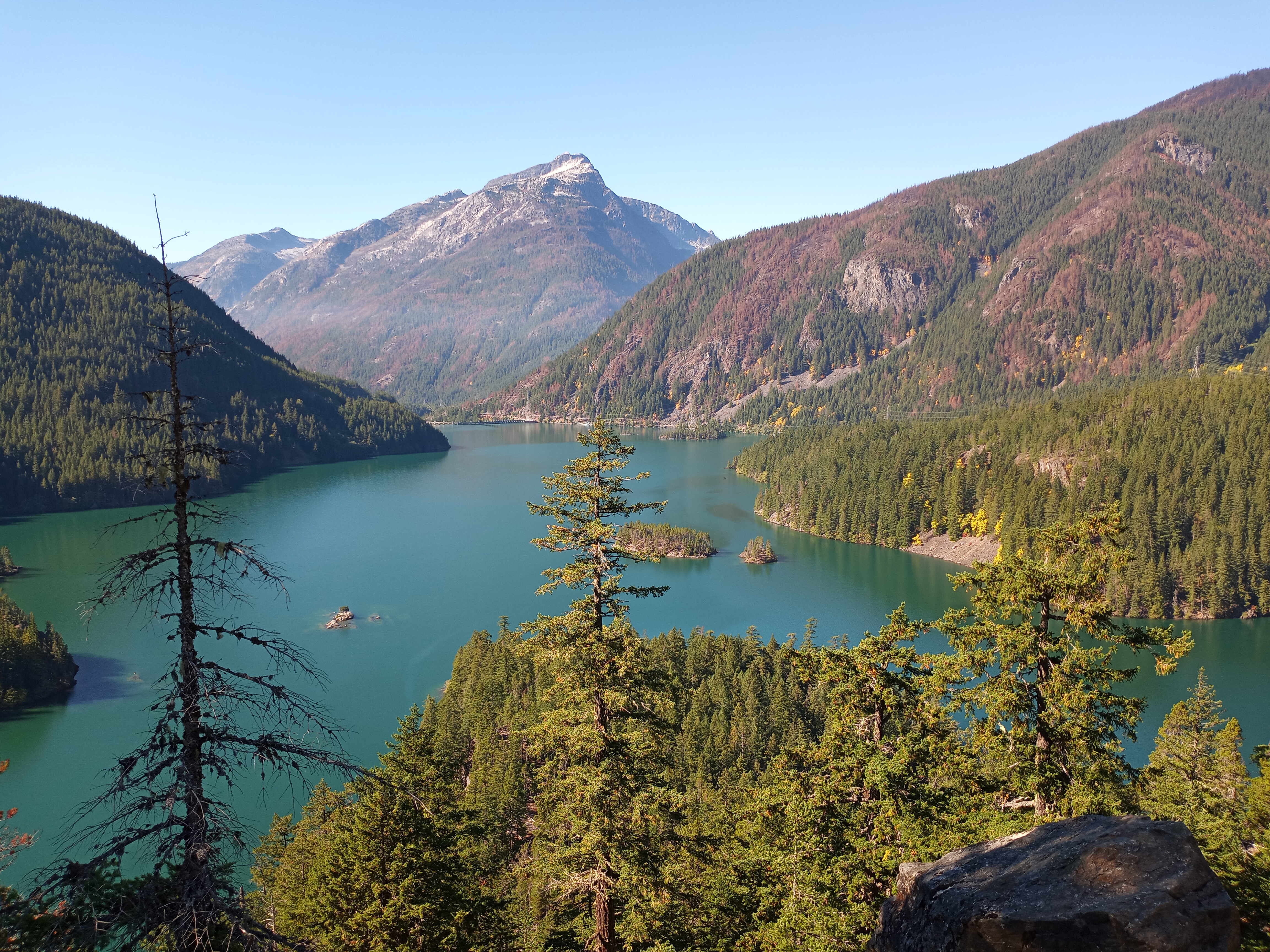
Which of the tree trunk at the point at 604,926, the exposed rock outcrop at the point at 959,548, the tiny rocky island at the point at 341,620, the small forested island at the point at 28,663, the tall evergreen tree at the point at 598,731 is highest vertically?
the tall evergreen tree at the point at 598,731

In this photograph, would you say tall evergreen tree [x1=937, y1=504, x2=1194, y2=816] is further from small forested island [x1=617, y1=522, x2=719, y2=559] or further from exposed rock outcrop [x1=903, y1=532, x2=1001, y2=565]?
exposed rock outcrop [x1=903, y1=532, x2=1001, y2=565]

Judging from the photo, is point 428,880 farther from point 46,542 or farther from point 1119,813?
point 46,542

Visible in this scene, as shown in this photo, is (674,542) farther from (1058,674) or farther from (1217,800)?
(1058,674)

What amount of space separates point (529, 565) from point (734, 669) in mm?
55853

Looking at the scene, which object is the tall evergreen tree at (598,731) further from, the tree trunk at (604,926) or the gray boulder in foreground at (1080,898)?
the gray boulder in foreground at (1080,898)

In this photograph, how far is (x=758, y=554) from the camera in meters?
117

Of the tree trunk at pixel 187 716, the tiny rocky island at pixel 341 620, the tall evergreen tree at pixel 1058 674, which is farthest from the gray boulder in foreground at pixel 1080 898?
the tiny rocky island at pixel 341 620

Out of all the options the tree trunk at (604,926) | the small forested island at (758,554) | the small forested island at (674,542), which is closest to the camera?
the tree trunk at (604,926)

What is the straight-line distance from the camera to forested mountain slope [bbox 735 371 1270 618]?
91438 millimetres

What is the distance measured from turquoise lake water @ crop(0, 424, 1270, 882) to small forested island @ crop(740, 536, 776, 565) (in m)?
1.49

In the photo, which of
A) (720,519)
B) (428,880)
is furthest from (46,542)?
(428,880)

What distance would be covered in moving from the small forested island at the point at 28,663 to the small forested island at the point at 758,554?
8422 cm

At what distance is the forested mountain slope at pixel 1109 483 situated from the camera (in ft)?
300

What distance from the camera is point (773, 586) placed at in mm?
103438
